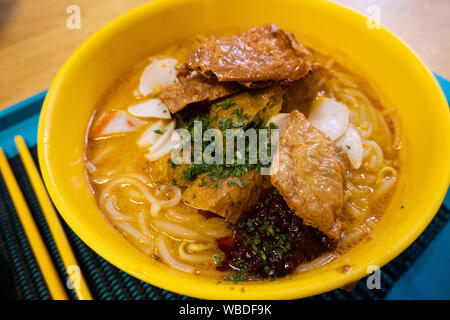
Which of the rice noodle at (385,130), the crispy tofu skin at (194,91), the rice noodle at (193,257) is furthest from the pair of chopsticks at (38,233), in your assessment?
the rice noodle at (385,130)

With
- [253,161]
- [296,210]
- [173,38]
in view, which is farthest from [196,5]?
[296,210]

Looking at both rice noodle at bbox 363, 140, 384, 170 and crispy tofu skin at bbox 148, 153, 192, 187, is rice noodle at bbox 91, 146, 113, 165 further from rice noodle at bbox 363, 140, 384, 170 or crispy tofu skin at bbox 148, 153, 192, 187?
rice noodle at bbox 363, 140, 384, 170

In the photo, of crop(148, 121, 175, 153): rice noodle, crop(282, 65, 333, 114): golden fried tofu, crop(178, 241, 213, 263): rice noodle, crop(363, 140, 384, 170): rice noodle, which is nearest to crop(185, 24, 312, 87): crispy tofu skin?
crop(282, 65, 333, 114): golden fried tofu

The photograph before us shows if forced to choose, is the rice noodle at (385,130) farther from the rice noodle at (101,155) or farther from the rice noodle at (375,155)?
the rice noodle at (101,155)
